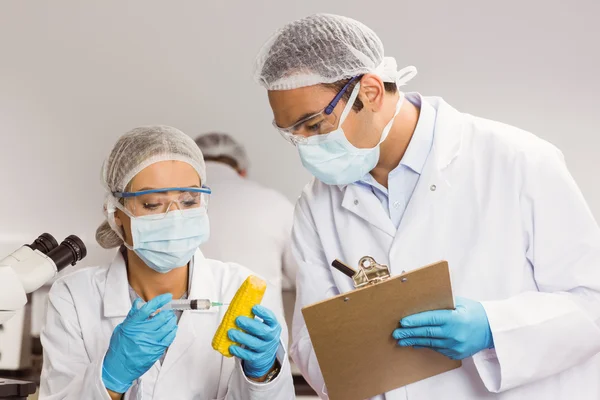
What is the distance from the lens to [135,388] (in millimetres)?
1669

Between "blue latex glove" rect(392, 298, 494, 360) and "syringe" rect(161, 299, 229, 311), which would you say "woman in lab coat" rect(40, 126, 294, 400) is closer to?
"syringe" rect(161, 299, 229, 311)

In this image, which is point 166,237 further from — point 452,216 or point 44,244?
point 452,216

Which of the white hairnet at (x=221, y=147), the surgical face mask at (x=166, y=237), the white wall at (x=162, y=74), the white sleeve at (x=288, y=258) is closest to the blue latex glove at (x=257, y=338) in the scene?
the surgical face mask at (x=166, y=237)

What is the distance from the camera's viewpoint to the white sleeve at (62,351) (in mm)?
1719

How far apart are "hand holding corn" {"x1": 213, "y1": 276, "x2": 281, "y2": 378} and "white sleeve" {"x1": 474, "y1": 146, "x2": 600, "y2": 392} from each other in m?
0.46

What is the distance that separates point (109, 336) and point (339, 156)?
768 mm

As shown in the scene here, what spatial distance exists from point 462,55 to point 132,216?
223 centimetres

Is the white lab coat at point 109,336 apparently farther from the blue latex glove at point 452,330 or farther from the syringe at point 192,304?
the blue latex glove at point 452,330

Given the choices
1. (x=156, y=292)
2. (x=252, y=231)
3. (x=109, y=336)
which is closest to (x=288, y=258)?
(x=252, y=231)

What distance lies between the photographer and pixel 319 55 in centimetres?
152

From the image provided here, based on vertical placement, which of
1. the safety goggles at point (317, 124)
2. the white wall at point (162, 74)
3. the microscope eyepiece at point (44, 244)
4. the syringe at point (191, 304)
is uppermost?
the white wall at point (162, 74)

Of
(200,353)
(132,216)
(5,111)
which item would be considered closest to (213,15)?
(5,111)

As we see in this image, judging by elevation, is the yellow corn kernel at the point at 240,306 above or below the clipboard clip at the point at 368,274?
below

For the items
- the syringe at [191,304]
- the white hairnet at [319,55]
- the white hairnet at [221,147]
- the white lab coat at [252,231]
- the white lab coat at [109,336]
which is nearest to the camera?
the white hairnet at [319,55]
